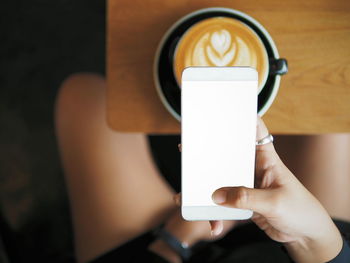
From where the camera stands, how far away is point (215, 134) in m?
0.47

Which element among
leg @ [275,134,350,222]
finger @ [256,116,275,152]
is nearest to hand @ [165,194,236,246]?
leg @ [275,134,350,222]

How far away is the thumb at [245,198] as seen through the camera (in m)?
0.42

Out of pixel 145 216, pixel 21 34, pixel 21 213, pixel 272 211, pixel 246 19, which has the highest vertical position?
pixel 246 19

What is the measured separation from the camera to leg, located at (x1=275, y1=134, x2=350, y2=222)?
0.72 metres

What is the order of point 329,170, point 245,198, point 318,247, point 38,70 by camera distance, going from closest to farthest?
point 245,198
point 318,247
point 329,170
point 38,70

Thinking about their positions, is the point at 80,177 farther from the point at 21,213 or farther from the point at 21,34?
the point at 21,34

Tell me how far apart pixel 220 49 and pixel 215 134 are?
151 mm

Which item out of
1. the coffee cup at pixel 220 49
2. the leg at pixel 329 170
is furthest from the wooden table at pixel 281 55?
the leg at pixel 329 170

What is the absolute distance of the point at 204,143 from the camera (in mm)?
471

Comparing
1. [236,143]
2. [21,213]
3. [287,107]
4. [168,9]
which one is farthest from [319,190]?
[21,213]

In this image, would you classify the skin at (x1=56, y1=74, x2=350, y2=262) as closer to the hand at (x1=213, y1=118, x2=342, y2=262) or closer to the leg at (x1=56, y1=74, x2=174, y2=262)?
the leg at (x1=56, y1=74, x2=174, y2=262)

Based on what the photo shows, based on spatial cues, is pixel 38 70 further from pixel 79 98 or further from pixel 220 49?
pixel 220 49

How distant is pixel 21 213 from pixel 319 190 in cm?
88

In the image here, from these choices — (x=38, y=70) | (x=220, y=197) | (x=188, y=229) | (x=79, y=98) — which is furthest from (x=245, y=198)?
(x=38, y=70)
